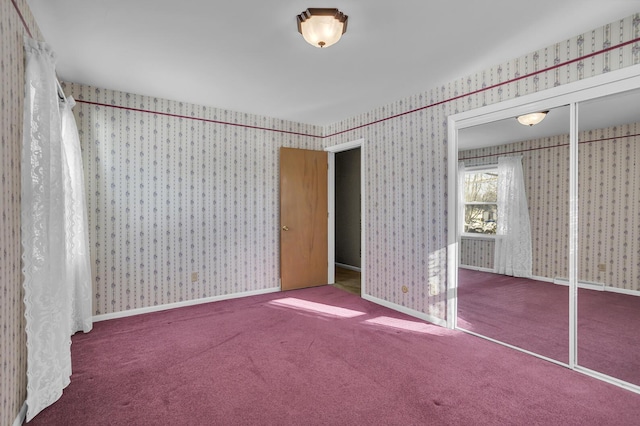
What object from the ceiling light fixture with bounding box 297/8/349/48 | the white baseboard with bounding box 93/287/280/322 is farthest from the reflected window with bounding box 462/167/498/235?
the white baseboard with bounding box 93/287/280/322

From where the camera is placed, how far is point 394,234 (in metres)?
3.77

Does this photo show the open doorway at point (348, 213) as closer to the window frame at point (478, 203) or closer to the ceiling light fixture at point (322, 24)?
the window frame at point (478, 203)

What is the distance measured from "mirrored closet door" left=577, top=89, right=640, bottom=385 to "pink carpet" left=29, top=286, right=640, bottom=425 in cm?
42

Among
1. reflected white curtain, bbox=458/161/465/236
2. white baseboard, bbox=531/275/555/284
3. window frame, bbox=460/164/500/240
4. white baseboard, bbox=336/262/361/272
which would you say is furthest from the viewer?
white baseboard, bbox=336/262/361/272

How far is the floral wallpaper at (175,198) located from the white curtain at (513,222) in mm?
2889

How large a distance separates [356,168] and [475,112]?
139 inches

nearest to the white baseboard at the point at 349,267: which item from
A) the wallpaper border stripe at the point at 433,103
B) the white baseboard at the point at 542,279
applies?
the wallpaper border stripe at the point at 433,103

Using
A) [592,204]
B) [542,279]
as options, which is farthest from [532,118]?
[542,279]

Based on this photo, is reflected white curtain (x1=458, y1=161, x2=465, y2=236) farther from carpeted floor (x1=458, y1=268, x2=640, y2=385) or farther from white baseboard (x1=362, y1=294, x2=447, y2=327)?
white baseboard (x1=362, y1=294, x2=447, y2=327)

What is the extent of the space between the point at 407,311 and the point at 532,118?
230cm

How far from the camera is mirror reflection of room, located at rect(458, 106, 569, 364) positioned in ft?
8.18

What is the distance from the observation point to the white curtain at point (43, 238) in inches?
69.6

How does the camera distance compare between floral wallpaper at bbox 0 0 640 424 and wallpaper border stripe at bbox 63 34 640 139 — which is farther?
floral wallpaper at bbox 0 0 640 424

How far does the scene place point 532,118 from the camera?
2582mm
